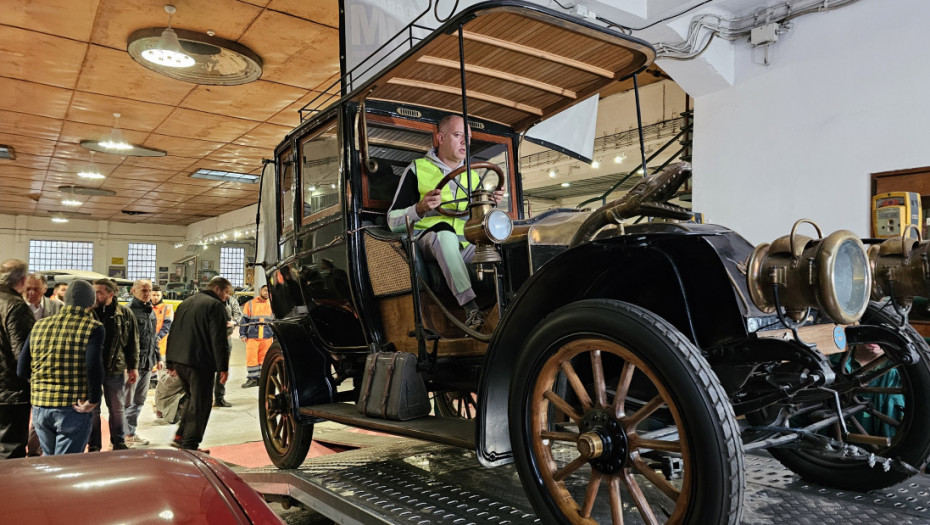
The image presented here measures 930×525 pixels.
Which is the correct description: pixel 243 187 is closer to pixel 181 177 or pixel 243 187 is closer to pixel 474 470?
pixel 181 177

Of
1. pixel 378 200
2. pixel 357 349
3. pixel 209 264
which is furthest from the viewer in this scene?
pixel 209 264

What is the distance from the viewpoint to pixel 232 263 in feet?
86.4

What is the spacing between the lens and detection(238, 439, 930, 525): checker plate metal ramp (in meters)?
2.23

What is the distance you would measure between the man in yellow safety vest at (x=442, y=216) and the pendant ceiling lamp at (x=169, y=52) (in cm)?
454

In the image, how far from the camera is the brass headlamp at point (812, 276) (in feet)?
5.47

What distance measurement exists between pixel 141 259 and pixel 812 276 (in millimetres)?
28478

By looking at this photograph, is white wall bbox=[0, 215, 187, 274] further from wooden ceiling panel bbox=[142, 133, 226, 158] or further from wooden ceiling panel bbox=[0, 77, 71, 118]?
wooden ceiling panel bbox=[0, 77, 71, 118]

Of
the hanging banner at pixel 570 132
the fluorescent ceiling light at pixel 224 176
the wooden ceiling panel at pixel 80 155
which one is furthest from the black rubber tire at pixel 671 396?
the fluorescent ceiling light at pixel 224 176

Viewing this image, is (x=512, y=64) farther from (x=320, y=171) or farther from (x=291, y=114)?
(x=291, y=114)

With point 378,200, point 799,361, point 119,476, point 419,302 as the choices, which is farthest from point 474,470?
point 119,476

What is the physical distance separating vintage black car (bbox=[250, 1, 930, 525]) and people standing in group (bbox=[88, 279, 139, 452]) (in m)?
2.05

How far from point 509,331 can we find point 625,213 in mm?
588

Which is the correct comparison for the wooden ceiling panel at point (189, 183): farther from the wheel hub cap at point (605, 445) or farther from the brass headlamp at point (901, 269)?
the brass headlamp at point (901, 269)

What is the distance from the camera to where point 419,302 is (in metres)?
3.15
